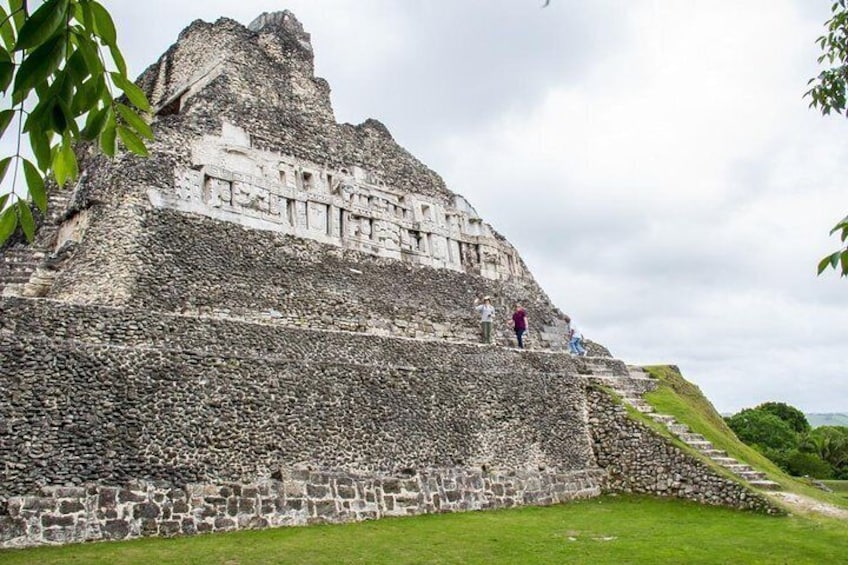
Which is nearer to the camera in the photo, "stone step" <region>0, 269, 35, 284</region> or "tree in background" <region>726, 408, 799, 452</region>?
"stone step" <region>0, 269, 35, 284</region>

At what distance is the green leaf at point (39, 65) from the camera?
2.47 metres

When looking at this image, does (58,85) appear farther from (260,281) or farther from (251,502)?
(260,281)

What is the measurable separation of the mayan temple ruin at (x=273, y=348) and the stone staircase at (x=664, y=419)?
0.15m

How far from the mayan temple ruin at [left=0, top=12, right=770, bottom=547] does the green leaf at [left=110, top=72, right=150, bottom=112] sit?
25.0ft

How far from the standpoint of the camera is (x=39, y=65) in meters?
2.48

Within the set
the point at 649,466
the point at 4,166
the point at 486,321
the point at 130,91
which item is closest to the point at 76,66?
the point at 130,91

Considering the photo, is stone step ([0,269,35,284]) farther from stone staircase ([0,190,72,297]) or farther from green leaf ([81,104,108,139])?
green leaf ([81,104,108,139])

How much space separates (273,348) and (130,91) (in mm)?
9793

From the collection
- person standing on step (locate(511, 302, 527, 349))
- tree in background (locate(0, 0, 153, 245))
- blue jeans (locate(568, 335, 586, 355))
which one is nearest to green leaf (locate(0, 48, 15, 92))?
tree in background (locate(0, 0, 153, 245))

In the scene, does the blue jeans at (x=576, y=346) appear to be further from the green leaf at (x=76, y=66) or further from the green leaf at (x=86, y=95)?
the green leaf at (x=76, y=66)

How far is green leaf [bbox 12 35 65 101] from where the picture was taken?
97.3 inches

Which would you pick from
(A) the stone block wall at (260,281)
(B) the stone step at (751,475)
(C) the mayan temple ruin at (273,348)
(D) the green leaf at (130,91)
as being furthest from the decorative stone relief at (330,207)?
(D) the green leaf at (130,91)

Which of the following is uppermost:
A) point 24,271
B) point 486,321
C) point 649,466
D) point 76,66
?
point 24,271

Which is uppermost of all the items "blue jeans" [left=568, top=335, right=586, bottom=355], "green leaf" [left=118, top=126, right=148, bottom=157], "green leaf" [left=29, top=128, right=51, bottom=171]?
"blue jeans" [left=568, top=335, right=586, bottom=355]
